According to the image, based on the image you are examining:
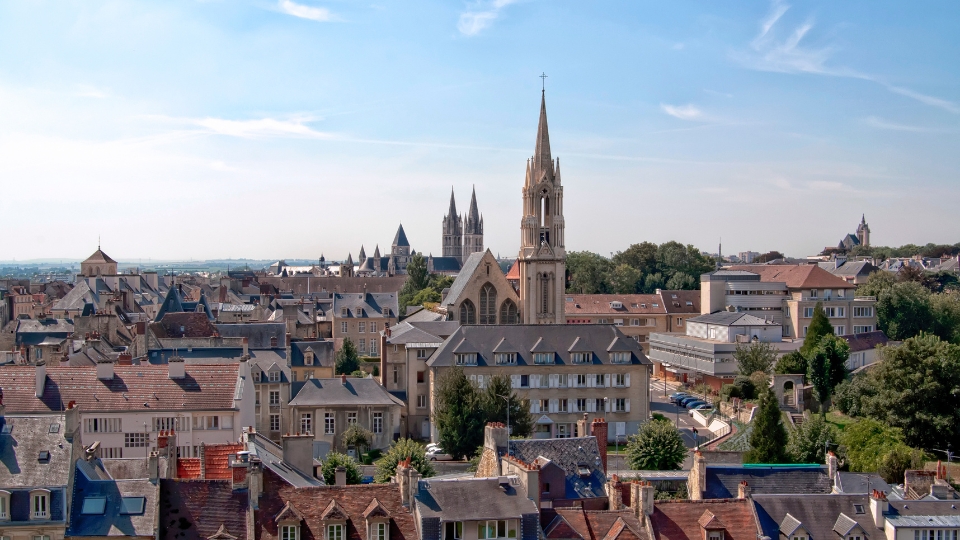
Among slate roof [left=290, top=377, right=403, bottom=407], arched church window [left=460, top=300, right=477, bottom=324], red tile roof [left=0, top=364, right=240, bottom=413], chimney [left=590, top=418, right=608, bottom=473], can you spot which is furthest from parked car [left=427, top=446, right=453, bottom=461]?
arched church window [left=460, top=300, right=477, bottom=324]

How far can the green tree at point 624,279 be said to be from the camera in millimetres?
119625

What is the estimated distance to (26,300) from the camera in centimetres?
11394

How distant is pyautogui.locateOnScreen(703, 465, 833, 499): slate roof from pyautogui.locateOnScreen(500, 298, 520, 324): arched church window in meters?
Result: 43.9

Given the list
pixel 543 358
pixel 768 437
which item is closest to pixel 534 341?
pixel 543 358

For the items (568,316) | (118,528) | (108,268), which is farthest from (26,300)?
(118,528)

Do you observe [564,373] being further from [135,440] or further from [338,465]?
[135,440]

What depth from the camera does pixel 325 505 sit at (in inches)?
1035

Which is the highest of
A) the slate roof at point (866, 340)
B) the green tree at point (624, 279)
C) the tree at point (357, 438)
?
the green tree at point (624, 279)

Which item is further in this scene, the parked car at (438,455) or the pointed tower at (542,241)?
the pointed tower at (542,241)

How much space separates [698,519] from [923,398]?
28142mm

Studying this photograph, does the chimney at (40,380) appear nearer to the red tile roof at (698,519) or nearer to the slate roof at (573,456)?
the slate roof at (573,456)

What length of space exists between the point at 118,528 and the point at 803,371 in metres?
50.6

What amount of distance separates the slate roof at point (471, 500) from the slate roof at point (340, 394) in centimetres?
2884

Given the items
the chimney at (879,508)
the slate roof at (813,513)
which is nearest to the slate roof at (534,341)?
the slate roof at (813,513)
